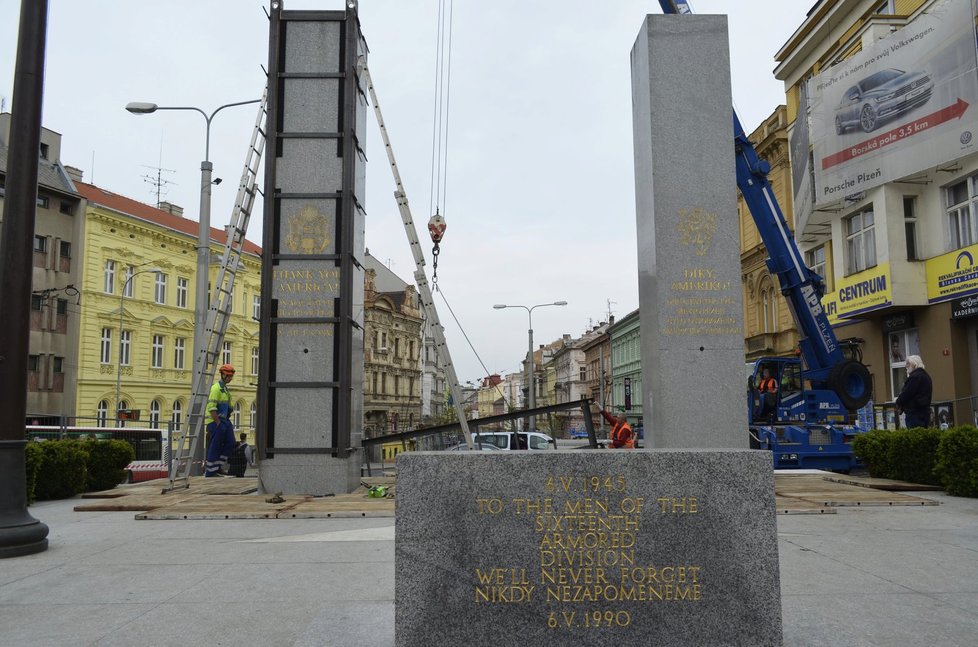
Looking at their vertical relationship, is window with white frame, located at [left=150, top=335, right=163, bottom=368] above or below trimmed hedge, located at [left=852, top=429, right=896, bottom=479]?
above

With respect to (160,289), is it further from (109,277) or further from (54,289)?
(54,289)

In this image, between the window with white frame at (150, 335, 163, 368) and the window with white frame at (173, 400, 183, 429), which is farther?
the window with white frame at (173, 400, 183, 429)

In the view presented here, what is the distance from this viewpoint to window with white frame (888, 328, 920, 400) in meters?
24.5

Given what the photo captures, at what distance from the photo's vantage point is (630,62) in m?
13.8

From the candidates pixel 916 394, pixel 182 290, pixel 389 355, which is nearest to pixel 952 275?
pixel 916 394

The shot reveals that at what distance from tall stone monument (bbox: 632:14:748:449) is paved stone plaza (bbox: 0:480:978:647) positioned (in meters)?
3.09

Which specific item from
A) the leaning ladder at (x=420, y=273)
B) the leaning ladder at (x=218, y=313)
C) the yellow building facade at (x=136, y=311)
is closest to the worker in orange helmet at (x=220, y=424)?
the leaning ladder at (x=218, y=313)

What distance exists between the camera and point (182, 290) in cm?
5412

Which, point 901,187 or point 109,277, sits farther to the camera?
point 109,277

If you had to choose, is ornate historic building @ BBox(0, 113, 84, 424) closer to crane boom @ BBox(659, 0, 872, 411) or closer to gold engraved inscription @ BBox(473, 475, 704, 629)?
crane boom @ BBox(659, 0, 872, 411)

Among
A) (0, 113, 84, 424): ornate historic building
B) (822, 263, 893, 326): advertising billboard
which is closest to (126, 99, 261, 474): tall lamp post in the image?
(822, 263, 893, 326): advertising billboard

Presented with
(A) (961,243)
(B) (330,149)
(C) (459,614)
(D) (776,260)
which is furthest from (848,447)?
(C) (459,614)

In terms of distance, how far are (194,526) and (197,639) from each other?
4.68m

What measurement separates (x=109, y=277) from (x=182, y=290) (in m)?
6.42
